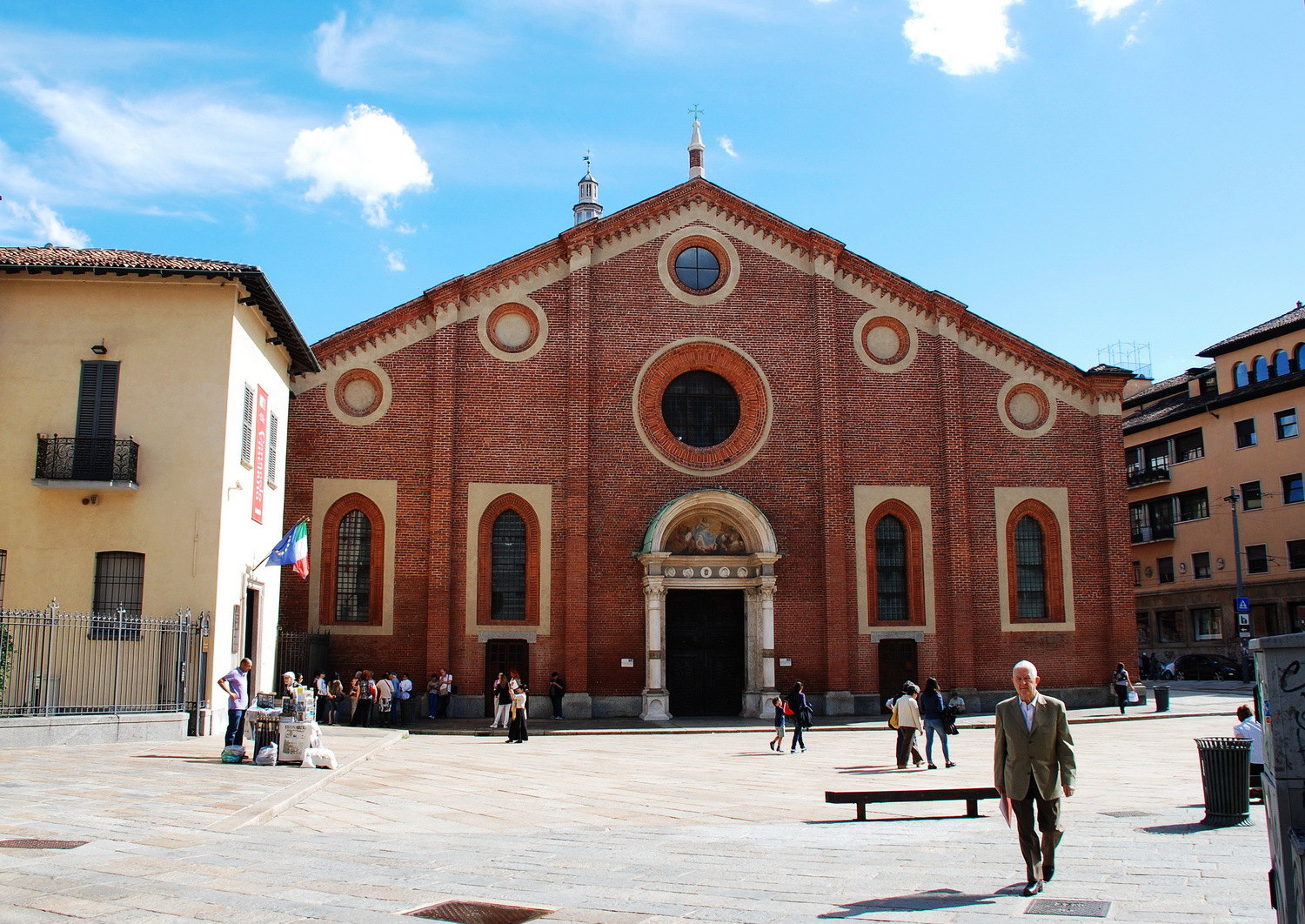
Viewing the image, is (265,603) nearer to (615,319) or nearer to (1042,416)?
(615,319)

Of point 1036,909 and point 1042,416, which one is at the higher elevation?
point 1042,416

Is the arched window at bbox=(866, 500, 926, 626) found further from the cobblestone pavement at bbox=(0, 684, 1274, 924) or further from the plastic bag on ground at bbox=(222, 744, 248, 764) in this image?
the plastic bag on ground at bbox=(222, 744, 248, 764)

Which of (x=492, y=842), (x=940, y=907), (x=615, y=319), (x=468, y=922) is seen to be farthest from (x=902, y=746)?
(x=615, y=319)

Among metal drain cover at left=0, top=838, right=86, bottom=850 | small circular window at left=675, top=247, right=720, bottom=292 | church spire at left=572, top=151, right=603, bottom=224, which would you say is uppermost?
church spire at left=572, top=151, right=603, bottom=224

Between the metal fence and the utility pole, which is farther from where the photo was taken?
the utility pole

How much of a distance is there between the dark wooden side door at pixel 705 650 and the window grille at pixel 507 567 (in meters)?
3.93

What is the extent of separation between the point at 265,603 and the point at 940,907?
20710mm

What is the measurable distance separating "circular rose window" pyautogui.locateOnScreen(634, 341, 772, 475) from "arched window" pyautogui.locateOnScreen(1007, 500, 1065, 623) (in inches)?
302

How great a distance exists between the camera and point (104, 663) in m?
20.5

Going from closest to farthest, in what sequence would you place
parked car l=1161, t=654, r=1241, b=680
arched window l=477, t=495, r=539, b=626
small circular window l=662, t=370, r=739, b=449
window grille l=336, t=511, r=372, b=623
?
window grille l=336, t=511, r=372, b=623
arched window l=477, t=495, r=539, b=626
small circular window l=662, t=370, r=739, b=449
parked car l=1161, t=654, r=1241, b=680

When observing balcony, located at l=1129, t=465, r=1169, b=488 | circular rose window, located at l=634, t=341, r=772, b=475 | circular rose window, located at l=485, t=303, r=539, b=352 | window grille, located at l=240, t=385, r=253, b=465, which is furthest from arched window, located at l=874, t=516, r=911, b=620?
balcony, located at l=1129, t=465, r=1169, b=488

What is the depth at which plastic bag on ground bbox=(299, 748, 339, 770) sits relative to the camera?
16734 mm

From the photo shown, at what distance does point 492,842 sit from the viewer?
11.1 meters

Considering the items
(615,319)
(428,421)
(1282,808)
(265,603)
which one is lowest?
(1282,808)
